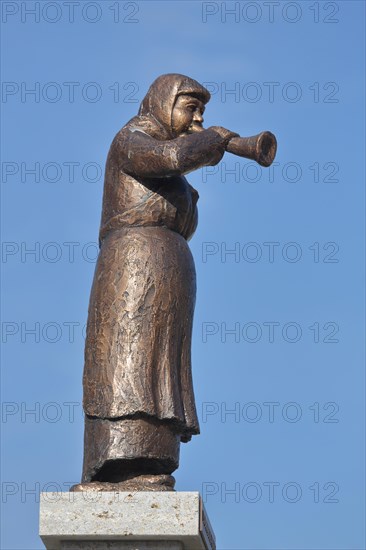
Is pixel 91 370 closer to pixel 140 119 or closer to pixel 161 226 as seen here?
pixel 161 226

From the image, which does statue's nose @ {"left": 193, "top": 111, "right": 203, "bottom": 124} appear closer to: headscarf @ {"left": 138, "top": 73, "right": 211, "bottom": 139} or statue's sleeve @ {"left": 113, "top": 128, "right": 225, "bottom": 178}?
headscarf @ {"left": 138, "top": 73, "right": 211, "bottom": 139}

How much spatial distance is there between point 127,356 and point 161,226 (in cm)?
104

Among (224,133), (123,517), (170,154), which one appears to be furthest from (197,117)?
(123,517)

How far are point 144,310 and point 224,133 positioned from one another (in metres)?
1.44

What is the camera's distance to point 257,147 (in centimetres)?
887

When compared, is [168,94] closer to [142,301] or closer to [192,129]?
[192,129]

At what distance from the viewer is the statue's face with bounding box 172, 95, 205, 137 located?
30.7 ft

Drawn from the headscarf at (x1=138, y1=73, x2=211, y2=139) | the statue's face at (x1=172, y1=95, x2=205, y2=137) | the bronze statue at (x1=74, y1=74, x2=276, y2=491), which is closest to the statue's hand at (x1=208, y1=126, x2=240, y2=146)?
the bronze statue at (x1=74, y1=74, x2=276, y2=491)

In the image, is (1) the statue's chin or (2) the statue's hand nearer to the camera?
(2) the statue's hand

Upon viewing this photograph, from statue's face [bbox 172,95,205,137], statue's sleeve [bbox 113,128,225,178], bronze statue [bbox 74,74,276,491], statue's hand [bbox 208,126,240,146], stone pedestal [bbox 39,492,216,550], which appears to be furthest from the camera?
statue's face [bbox 172,95,205,137]

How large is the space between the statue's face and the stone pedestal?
2.85 meters

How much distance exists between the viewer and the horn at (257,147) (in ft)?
29.1

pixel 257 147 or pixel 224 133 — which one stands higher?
pixel 224 133

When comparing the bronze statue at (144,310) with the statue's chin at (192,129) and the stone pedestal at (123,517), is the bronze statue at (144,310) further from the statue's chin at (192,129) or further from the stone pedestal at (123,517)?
the stone pedestal at (123,517)
